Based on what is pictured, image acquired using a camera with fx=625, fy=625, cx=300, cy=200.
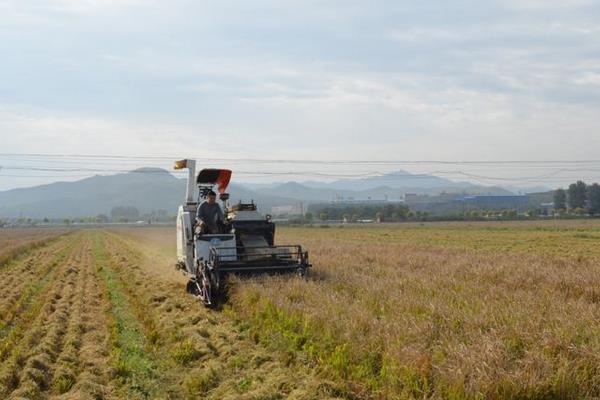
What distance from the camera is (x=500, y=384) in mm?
6641

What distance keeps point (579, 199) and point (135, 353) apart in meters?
140

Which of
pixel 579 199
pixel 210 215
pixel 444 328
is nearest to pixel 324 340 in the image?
pixel 444 328

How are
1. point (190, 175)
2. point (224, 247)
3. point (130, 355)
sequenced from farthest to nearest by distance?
point (190, 175)
point (224, 247)
point (130, 355)

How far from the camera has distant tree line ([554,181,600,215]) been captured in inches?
4838

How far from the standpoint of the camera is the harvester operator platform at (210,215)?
16328 millimetres

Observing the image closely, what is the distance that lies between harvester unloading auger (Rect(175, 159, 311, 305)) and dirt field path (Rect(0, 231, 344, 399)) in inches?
28.8

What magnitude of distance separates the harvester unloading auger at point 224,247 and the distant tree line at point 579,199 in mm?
114998

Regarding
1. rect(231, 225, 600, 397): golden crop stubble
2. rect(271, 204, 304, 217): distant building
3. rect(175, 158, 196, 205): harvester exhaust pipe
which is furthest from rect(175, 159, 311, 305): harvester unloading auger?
rect(271, 204, 304, 217): distant building

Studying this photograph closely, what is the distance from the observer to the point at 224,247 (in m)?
15.0

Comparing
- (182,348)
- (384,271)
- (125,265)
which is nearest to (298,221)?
(125,265)

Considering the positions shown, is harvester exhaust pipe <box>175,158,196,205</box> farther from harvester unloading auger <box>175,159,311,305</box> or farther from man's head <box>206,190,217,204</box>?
man's head <box>206,190,217,204</box>

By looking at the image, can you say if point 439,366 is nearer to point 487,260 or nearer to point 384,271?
point 384,271

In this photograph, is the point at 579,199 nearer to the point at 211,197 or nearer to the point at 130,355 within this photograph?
the point at 211,197

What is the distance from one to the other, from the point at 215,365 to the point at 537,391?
4445 millimetres
